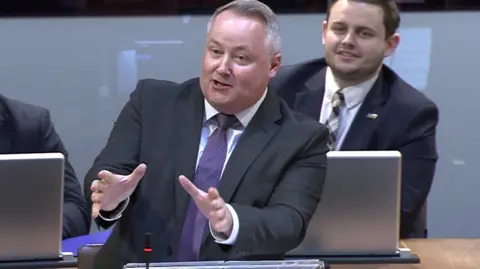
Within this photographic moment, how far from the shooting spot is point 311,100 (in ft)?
9.54

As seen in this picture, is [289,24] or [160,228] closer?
[160,228]

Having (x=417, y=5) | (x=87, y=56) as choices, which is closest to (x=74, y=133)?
(x=87, y=56)

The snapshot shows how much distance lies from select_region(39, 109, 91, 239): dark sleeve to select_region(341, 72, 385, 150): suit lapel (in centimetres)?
83

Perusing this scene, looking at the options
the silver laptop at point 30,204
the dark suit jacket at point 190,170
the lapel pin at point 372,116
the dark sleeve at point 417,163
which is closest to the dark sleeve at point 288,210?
the dark suit jacket at point 190,170

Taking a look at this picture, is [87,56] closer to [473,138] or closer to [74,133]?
[74,133]

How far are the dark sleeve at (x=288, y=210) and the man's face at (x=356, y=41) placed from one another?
83 cm

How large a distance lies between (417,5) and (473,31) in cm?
31

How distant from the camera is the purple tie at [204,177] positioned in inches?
75.8

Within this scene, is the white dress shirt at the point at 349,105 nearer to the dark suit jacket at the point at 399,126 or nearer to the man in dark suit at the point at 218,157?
the dark suit jacket at the point at 399,126

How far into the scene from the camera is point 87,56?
3.77 meters

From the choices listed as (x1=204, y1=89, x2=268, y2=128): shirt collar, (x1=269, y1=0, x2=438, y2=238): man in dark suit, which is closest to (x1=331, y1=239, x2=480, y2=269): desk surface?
(x1=269, y1=0, x2=438, y2=238): man in dark suit

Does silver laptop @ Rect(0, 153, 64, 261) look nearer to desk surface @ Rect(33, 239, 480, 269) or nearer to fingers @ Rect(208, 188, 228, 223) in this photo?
fingers @ Rect(208, 188, 228, 223)

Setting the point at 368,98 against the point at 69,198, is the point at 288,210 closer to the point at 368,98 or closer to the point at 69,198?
the point at 69,198

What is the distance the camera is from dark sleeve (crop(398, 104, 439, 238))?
2617 mm
